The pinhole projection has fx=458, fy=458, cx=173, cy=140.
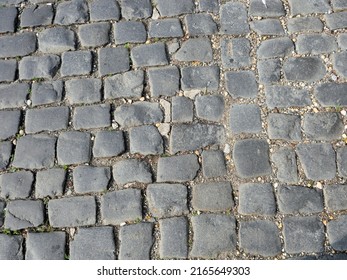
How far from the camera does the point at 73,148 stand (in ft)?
12.0

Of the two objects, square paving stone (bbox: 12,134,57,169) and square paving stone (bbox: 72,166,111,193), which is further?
square paving stone (bbox: 12,134,57,169)

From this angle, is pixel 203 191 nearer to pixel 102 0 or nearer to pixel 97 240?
pixel 97 240

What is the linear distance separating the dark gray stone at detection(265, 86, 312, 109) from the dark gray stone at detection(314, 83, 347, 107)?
3.8 inches

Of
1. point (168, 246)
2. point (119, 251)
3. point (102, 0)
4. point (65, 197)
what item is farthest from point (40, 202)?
point (102, 0)

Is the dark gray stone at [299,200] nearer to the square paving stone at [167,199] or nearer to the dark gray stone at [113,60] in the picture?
the square paving stone at [167,199]

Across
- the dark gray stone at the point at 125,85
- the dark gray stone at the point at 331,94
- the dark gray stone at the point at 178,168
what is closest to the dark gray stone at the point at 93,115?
the dark gray stone at the point at 125,85

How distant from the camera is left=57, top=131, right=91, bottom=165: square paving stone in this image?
362cm

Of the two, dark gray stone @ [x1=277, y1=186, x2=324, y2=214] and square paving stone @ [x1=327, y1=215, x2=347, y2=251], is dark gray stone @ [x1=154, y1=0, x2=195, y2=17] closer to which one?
dark gray stone @ [x1=277, y1=186, x2=324, y2=214]

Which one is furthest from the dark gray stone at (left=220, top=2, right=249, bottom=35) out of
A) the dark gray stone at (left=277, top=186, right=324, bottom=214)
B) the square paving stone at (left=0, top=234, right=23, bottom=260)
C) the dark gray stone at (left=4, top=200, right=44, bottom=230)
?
the square paving stone at (left=0, top=234, right=23, bottom=260)

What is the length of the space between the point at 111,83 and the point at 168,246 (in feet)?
4.88

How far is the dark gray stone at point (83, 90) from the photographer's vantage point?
3873 mm

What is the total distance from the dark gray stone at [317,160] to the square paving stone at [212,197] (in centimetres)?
61

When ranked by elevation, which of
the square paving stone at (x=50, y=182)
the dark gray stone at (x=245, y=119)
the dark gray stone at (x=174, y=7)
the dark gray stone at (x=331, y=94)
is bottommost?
the square paving stone at (x=50, y=182)

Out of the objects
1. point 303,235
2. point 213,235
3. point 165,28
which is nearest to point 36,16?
point 165,28
